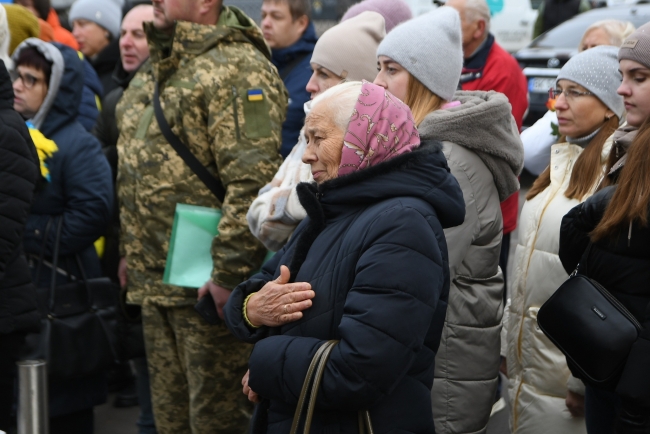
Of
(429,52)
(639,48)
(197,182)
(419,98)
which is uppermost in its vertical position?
(639,48)

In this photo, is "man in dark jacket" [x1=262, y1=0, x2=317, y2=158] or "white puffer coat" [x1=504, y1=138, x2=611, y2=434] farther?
"man in dark jacket" [x1=262, y1=0, x2=317, y2=158]

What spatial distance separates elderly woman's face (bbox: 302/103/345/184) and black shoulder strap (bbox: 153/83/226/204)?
137 cm

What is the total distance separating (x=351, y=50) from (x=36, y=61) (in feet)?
5.70

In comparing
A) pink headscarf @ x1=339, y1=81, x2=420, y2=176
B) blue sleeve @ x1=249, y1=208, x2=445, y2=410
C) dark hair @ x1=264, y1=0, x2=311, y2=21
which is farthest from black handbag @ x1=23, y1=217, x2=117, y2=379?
pink headscarf @ x1=339, y1=81, x2=420, y2=176

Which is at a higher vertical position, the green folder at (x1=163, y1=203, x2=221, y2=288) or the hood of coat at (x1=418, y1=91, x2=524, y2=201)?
the hood of coat at (x1=418, y1=91, x2=524, y2=201)

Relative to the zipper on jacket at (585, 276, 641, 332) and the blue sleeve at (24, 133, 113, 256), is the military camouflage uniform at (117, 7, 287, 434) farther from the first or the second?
the zipper on jacket at (585, 276, 641, 332)

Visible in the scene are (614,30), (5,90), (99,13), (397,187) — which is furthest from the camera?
(99,13)

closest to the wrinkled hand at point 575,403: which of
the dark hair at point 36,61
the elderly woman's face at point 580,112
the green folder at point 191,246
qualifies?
the elderly woman's face at point 580,112

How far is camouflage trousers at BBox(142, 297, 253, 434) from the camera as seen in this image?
12.8ft

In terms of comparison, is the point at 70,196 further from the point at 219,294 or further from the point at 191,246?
the point at 219,294

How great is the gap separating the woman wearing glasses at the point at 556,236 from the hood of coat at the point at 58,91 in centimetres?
233

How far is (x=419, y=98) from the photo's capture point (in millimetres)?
3264

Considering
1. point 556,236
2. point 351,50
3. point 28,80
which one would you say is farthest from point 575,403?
point 28,80

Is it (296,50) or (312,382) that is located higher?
(296,50)
